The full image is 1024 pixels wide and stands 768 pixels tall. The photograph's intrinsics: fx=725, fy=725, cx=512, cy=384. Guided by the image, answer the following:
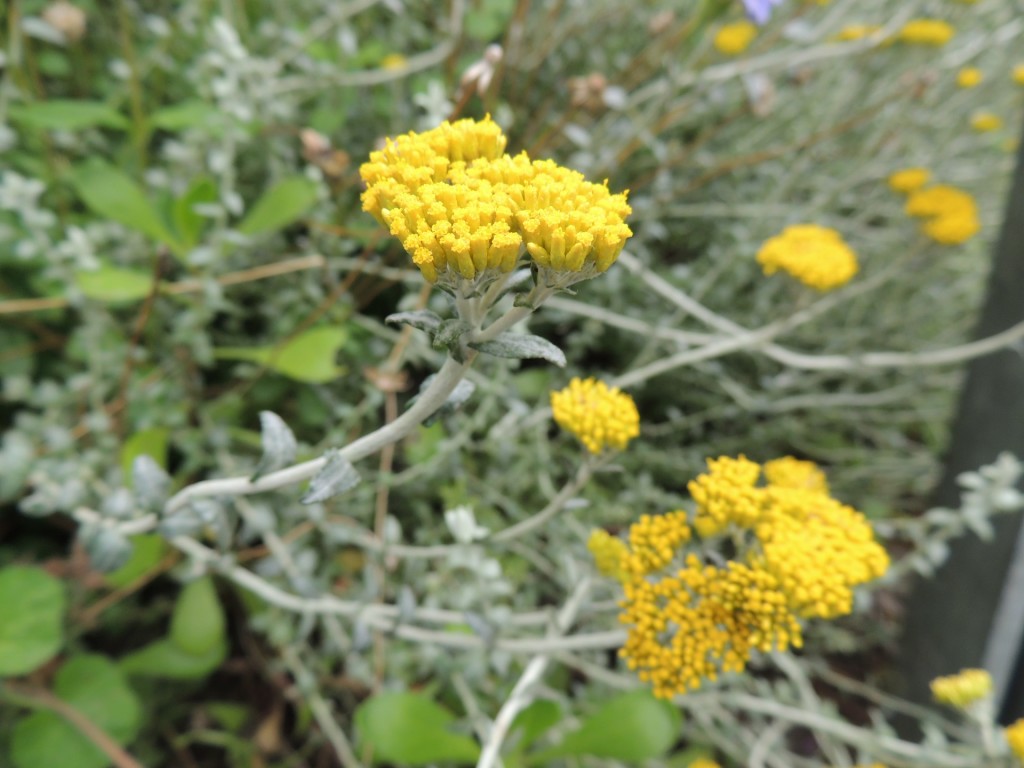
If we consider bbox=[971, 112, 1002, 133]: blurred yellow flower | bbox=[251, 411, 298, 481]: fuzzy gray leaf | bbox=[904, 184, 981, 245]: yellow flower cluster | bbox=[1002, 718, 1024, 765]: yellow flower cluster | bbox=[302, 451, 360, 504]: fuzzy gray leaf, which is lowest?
bbox=[1002, 718, 1024, 765]: yellow flower cluster

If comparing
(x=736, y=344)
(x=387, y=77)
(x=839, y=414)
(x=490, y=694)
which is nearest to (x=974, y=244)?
(x=839, y=414)

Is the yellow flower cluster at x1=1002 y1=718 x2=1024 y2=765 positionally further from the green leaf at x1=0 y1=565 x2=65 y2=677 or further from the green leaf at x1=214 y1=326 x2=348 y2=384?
the green leaf at x1=0 y1=565 x2=65 y2=677

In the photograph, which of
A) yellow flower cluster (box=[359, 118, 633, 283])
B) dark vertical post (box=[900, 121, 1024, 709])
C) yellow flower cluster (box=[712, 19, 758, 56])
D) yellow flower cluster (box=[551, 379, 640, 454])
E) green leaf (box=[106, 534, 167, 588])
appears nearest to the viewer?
yellow flower cluster (box=[359, 118, 633, 283])

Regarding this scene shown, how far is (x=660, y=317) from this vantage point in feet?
4.12

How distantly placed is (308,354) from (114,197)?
0.32m

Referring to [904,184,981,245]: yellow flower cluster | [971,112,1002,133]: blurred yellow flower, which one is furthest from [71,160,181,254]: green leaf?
[971,112,1002,133]: blurred yellow flower

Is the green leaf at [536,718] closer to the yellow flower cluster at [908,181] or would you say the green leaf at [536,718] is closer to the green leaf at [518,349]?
the green leaf at [518,349]

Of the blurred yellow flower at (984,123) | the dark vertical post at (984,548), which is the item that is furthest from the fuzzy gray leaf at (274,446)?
the blurred yellow flower at (984,123)

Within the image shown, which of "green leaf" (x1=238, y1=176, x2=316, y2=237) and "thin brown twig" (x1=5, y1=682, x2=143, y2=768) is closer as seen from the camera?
"thin brown twig" (x1=5, y1=682, x2=143, y2=768)

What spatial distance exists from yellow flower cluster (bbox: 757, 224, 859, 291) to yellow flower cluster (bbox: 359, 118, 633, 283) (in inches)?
23.0

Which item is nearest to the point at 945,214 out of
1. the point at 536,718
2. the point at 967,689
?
the point at 967,689

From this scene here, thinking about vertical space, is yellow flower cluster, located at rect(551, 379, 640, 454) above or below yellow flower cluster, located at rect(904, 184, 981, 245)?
below

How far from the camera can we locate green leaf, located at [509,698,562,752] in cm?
79

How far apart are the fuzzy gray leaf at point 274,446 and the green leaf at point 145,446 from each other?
44 cm
